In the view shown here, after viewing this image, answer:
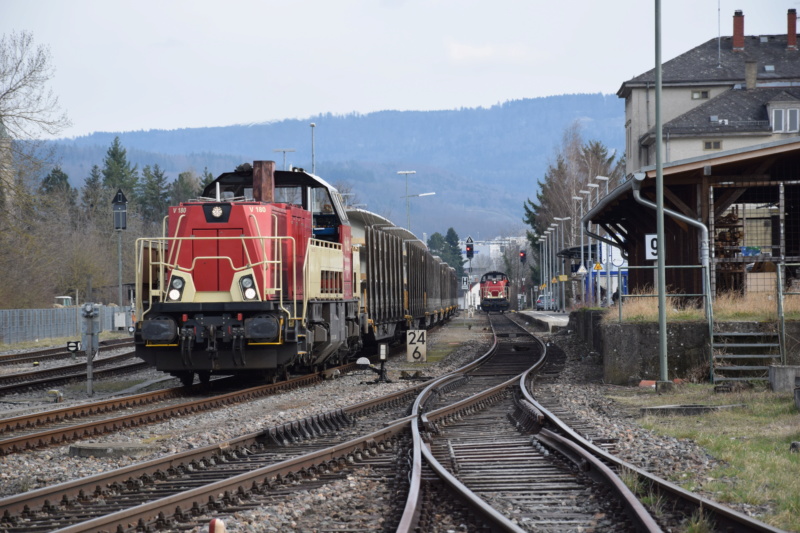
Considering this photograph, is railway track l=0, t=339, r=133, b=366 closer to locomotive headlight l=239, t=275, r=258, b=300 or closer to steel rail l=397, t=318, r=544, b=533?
locomotive headlight l=239, t=275, r=258, b=300

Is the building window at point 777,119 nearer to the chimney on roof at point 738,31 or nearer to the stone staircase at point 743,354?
the chimney on roof at point 738,31

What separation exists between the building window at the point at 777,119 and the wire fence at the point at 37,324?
38.9m

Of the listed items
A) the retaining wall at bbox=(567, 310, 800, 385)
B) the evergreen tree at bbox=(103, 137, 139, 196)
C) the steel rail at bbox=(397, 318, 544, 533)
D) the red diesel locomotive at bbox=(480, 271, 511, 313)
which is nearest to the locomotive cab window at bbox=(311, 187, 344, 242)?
the retaining wall at bbox=(567, 310, 800, 385)

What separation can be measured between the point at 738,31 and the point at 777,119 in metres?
11.3

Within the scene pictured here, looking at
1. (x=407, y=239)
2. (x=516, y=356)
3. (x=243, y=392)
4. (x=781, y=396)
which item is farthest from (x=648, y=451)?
(x=407, y=239)

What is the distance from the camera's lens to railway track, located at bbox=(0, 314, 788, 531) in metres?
6.66

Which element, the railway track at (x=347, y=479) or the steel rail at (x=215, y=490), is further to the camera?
the railway track at (x=347, y=479)

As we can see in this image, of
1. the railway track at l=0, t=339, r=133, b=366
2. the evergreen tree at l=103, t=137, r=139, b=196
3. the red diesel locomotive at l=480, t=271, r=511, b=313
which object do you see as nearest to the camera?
the railway track at l=0, t=339, r=133, b=366

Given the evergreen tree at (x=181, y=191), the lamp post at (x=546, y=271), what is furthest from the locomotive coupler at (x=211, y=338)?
the evergreen tree at (x=181, y=191)

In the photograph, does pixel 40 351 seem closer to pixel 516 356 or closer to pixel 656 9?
pixel 516 356

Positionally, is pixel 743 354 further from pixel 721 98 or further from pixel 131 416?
pixel 721 98

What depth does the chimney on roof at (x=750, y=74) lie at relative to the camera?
6019cm

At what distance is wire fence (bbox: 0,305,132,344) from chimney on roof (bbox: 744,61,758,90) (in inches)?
1639

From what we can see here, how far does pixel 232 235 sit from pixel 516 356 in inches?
498
